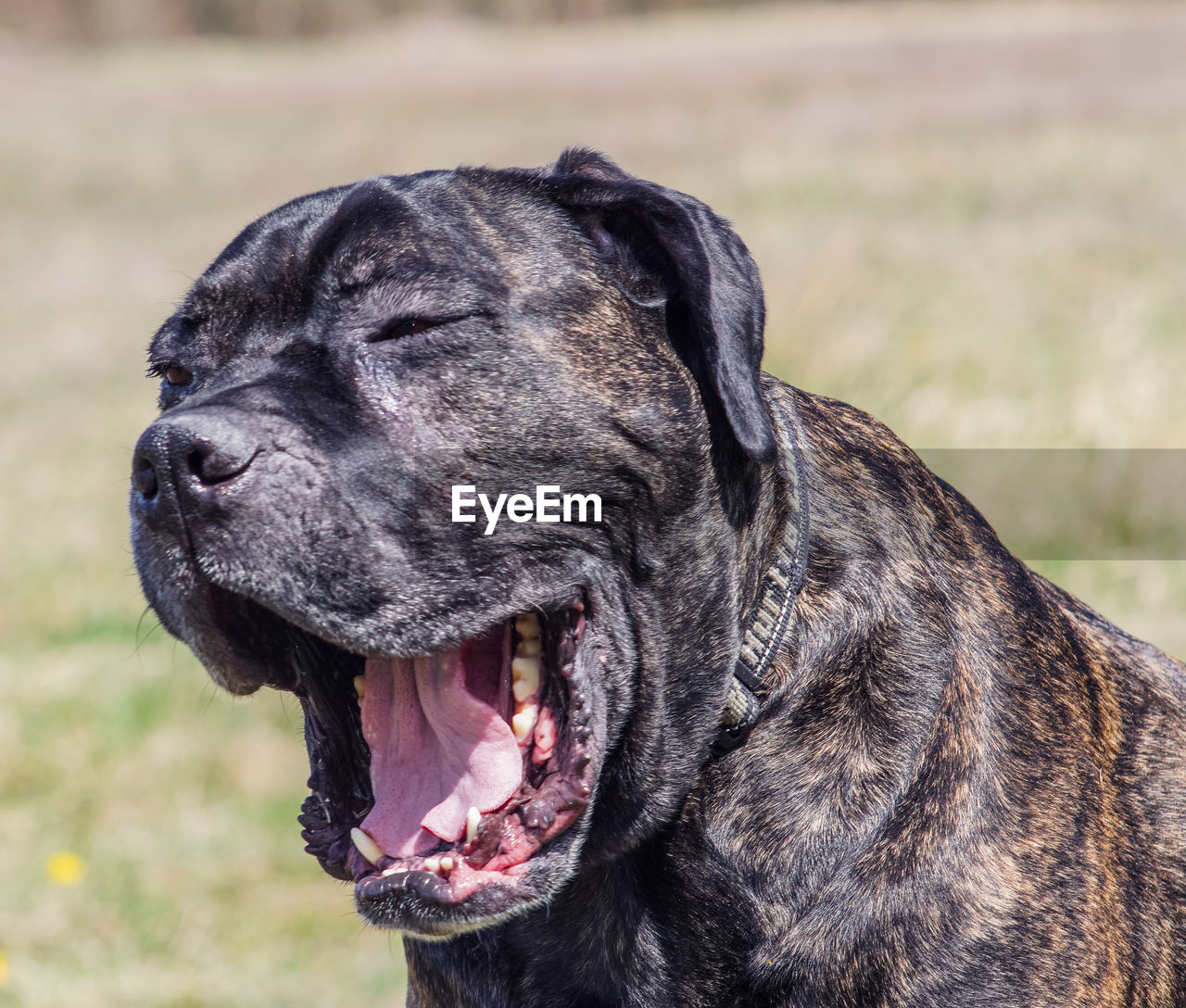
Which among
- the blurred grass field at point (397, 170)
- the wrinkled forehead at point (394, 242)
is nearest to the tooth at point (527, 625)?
the wrinkled forehead at point (394, 242)

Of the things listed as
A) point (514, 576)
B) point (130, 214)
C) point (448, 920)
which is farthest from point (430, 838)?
point (130, 214)

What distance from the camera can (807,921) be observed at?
2551mm

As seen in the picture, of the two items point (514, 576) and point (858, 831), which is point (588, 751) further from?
point (858, 831)

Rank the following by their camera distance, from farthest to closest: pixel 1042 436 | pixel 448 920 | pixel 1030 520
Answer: pixel 1042 436 < pixel 1030 520 < pixel 448 920

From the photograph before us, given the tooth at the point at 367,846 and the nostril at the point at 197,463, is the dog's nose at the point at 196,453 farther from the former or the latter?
the tooth at the point at 367,846

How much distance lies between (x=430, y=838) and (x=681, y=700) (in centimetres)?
52

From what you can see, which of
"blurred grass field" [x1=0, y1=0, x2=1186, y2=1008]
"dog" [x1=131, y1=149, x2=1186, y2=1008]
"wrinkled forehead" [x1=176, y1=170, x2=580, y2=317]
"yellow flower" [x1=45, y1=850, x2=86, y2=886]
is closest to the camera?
"dog" [x1=131, y1=149, x2=1186, y2=1008]

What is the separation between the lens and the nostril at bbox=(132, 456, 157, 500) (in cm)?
240

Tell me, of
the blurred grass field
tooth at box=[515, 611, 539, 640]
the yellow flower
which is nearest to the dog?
tooth at box=[515, 611, 539, 640]

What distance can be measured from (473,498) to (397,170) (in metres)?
13.0

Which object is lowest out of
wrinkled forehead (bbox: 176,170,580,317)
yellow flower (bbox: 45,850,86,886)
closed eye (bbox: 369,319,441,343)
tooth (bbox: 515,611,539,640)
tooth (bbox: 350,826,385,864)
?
yellow flower (bbox: 45,850,86,886)

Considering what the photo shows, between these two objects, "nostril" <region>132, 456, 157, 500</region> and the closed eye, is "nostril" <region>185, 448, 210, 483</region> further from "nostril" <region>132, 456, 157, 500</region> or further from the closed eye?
the closed eye

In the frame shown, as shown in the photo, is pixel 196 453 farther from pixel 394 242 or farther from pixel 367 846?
pixel 367 846

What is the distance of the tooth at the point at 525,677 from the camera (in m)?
2.67
